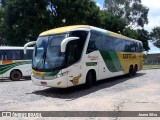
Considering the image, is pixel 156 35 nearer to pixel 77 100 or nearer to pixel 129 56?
pixel 129 56

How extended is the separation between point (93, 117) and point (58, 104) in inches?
104

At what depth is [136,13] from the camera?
60.9 meters

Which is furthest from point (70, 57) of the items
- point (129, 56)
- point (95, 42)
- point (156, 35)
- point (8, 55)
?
point (156, 35)

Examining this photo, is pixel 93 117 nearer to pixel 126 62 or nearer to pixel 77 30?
pixel 77 30

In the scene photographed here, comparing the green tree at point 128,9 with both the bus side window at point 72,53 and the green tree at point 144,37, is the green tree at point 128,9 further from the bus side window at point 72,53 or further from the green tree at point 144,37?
the bus side window at point 72,53

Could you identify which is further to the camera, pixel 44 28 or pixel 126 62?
pixel 44 28

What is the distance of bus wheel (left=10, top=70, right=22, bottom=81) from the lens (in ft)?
74.9

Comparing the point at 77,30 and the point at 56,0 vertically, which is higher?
the point at 56,0

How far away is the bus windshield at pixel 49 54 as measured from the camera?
13.5 m

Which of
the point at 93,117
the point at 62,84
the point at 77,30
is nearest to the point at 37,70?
the point at 62,84

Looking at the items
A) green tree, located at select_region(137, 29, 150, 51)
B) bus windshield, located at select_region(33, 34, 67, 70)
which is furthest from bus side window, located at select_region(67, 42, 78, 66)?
green tree, located at select_region(137, 29, 150, 51)

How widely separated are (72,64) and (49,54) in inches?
46.4

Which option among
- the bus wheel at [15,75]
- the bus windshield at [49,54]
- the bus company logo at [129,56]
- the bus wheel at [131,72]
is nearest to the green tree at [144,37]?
the bus company logo at [129,56]

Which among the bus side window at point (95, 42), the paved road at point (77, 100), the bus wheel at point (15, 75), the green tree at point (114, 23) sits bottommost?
the paved road at point (77, 100)
